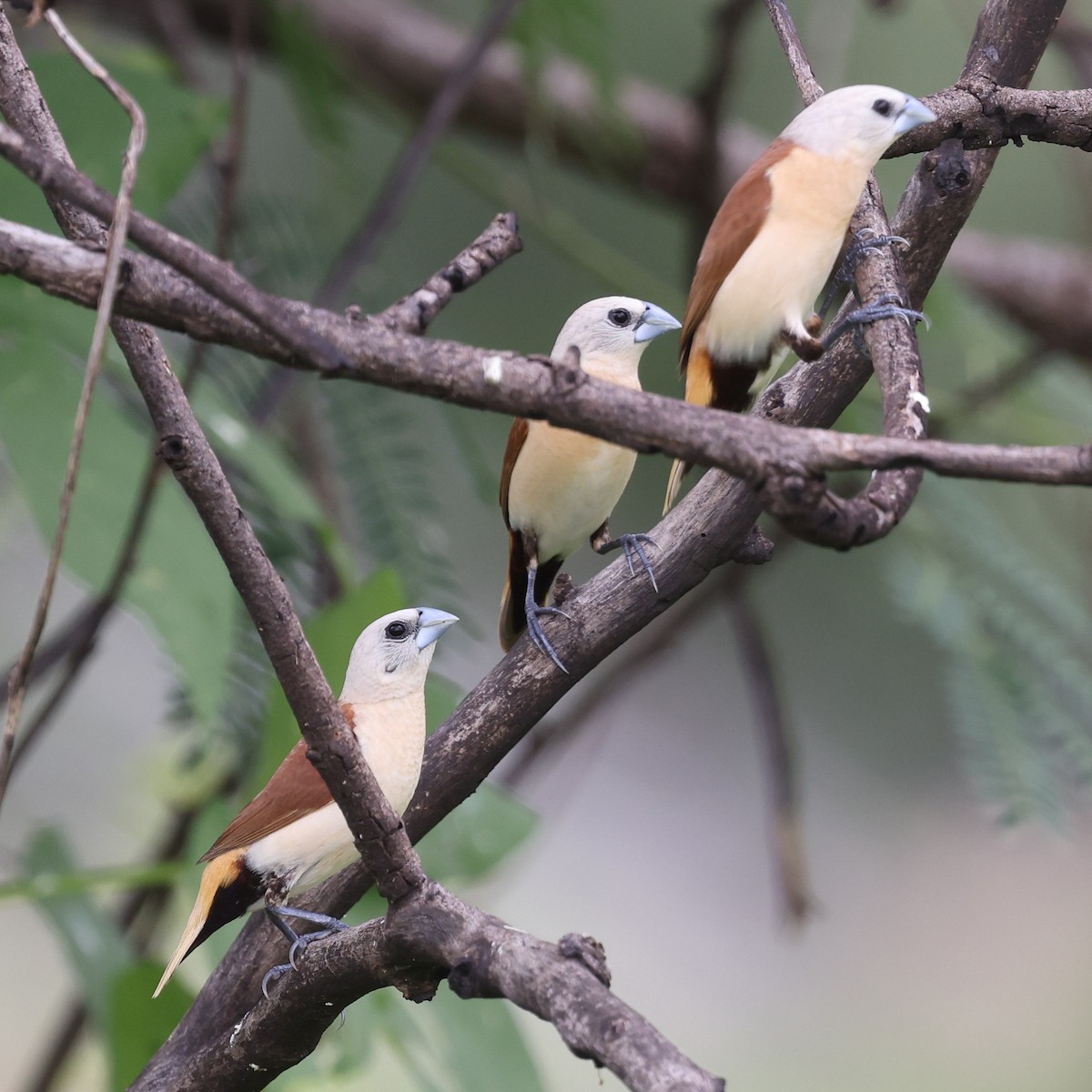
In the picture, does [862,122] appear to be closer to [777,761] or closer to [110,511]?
[110,511]

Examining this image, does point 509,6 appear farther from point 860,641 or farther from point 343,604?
point 860,641

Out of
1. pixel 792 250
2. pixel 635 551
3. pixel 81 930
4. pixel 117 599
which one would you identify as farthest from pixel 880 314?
pixel 81 930

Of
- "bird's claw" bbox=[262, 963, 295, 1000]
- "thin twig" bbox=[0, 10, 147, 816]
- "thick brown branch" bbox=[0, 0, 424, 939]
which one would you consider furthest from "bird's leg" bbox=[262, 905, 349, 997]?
"thin twig" bbox=[0, 10, 147, 816]

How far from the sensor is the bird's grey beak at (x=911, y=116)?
51 centimetres

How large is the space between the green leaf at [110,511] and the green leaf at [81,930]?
1.36 feet

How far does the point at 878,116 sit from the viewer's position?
1.71 ft

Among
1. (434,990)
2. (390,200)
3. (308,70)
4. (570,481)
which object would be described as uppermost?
(308,70)

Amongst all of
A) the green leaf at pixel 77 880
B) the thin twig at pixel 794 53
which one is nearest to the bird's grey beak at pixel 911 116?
the thin twig at pixel 794 53

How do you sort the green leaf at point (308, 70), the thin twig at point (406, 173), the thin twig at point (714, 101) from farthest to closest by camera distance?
1. the green leaf at point (308, 70)
2. the thin twig at point (714, 101)
3. the thin twig at point (406, 173)

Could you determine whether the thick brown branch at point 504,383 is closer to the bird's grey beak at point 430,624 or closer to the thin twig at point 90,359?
the thin twig at point 90,359

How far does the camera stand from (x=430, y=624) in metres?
0.67

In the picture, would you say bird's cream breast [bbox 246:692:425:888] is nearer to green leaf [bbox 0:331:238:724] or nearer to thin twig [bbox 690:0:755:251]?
green leaf [bbox 0:331:238:724]

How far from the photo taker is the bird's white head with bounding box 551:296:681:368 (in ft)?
2.26

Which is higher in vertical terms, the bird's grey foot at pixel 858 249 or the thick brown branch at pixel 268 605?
the bird's grey foot at pixel 858 249
